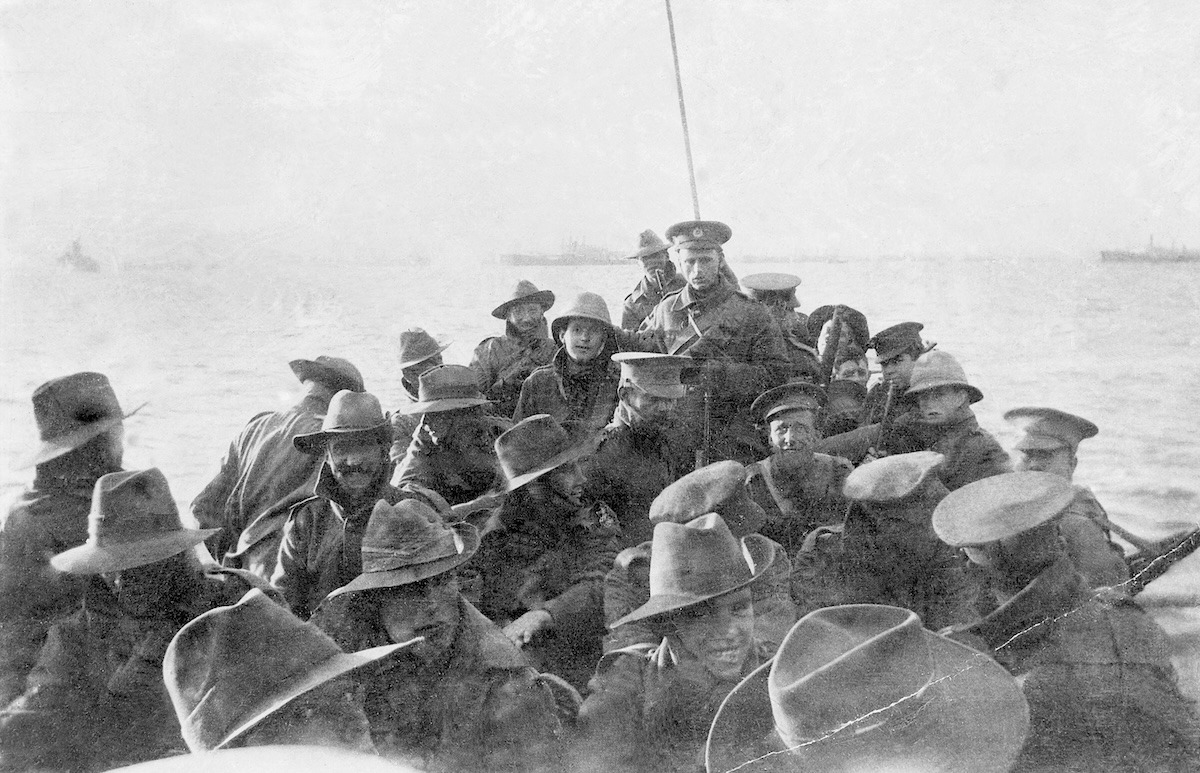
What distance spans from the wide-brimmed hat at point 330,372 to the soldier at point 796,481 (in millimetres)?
2245

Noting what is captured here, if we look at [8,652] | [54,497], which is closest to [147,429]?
[54,497]

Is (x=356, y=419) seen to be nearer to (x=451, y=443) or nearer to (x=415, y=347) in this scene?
(x=451, y=443)

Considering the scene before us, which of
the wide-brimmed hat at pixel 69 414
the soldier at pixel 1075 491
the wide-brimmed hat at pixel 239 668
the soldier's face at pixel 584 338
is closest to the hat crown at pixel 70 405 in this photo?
the wide-brimmed hat at pixel 69 414

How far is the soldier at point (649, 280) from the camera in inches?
245

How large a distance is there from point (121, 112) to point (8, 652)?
8.37ft

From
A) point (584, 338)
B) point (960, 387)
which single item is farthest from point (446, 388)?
point (960, 387)

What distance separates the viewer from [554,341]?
18.5ft

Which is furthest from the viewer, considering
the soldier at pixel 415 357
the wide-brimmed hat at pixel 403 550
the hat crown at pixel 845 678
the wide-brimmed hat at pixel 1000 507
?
the soldier at pixel 415 357

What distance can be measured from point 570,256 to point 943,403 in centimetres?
259

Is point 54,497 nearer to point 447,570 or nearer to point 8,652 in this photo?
point 8,652

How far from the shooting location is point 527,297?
6.03 metres

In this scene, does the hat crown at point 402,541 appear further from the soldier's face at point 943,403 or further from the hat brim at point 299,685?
the soldier's face at point 943,403

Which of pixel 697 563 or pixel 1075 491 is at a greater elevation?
pixel 697 563

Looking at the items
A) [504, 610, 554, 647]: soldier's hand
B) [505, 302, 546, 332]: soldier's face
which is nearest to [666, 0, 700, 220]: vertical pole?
[505, 302, 546, 332]: soldier's face
